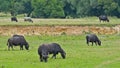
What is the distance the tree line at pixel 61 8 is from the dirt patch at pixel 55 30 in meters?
38.1

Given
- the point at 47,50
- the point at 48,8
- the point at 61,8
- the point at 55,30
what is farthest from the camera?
the point at 48,8

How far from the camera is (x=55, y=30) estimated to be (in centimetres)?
6456

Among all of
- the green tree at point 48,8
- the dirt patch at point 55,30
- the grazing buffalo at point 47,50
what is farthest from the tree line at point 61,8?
the grazing buffalo at point 47,50

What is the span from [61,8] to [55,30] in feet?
150

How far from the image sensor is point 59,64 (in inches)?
1239

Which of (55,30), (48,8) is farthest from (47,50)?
(48,8)

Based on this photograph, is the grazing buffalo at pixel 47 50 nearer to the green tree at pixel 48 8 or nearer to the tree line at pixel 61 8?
the tree line at pixel 61 8

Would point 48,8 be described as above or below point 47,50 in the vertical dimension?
below

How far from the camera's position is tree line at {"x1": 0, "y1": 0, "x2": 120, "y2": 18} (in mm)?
105938

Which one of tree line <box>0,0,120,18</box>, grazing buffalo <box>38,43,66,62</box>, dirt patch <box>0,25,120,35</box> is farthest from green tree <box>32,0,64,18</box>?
grazing buffalo <box>38,43,66,62</box>

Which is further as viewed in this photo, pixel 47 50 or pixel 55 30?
pixel 55 30

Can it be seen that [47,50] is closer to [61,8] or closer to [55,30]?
[55,30]

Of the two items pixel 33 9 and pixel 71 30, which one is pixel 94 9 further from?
pixel 71 30

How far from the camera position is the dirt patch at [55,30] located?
6300cm
